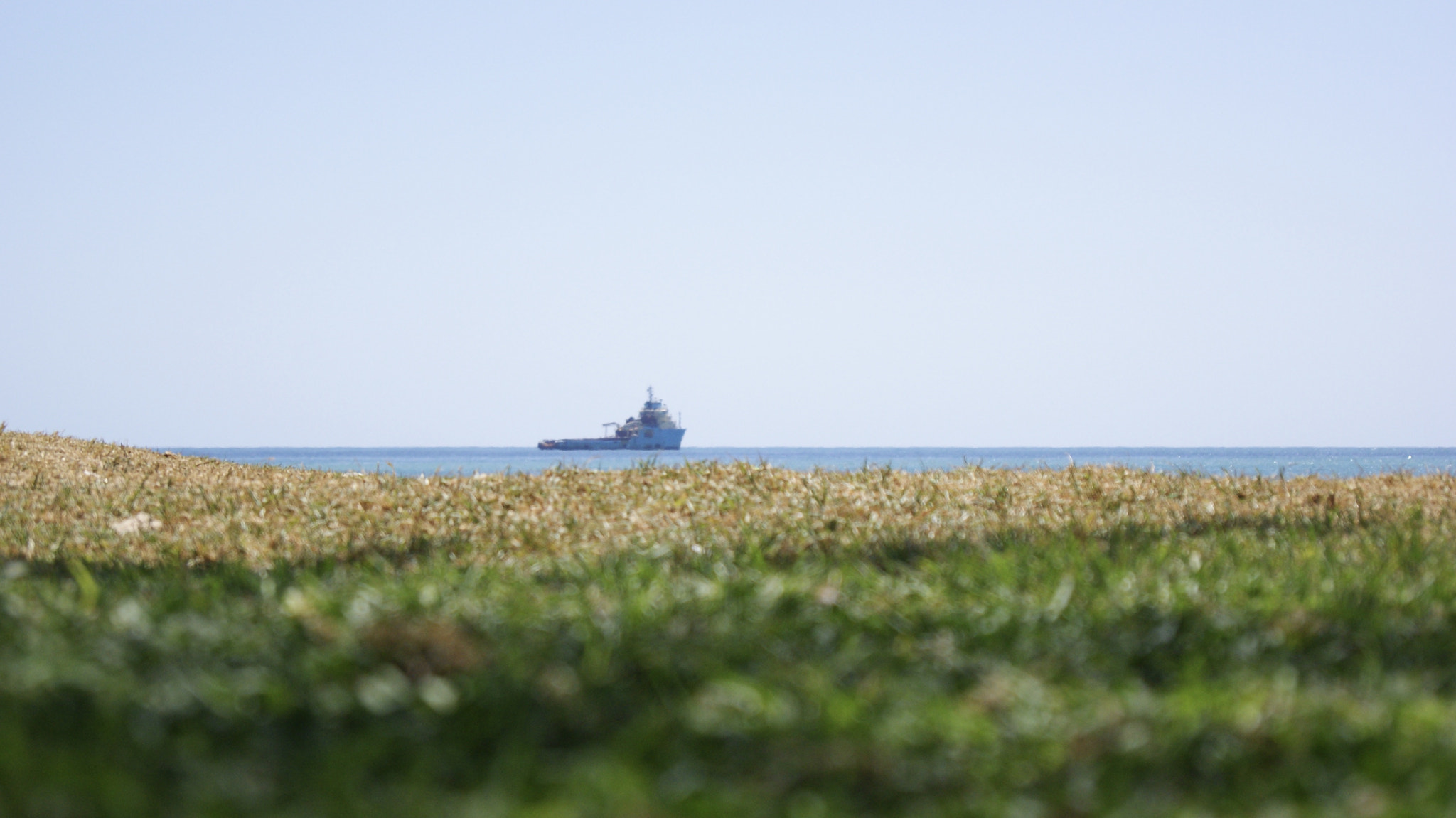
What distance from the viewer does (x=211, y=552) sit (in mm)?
6426

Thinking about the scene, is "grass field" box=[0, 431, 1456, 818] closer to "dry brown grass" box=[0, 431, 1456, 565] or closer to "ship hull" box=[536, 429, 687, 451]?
"dry brown grass" box=[0, 431, 1456, 565]

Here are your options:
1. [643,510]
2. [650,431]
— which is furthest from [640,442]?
[643,510]

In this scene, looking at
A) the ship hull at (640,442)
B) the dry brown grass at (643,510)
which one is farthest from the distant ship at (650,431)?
the dry brown grass at (643,510)

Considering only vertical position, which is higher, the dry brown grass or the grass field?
the dry brown grass

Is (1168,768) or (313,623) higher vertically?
(313,623)

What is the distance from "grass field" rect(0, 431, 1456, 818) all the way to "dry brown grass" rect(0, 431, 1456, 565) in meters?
0.30

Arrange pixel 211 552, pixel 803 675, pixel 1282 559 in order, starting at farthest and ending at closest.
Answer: pixel 211 552 < pixel 1282 559 < pixel 803 675

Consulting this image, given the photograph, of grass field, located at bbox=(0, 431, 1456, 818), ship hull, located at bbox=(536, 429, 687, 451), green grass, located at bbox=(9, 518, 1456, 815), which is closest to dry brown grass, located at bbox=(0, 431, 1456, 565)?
grass field, located at bbox=(0, 431, 1456, 818)

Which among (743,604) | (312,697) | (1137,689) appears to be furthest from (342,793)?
(1137,689)

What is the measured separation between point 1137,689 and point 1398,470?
26.4ft

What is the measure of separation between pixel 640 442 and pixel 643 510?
195 ft

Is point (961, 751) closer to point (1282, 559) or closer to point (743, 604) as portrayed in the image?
point (743, 604)

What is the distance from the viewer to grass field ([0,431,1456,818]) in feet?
8.16

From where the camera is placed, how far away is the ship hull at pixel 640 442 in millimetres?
65812
